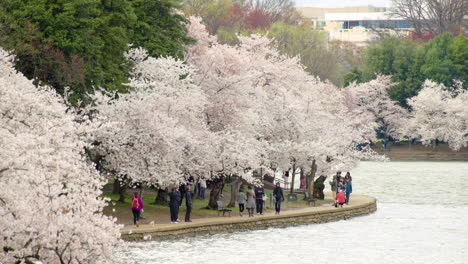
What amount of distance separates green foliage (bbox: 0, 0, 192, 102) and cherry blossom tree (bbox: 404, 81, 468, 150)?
257ft

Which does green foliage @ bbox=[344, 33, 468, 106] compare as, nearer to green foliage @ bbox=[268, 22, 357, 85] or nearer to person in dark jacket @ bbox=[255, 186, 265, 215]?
green foliage @ bbox=[268, 22, 357, 85]

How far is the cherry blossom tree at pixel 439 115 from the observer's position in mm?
123062

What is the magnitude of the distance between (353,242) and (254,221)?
503cm

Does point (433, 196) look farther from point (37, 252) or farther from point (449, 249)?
point (37, 252)

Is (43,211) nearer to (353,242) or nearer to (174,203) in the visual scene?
(174,203)

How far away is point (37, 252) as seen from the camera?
25.3 meters

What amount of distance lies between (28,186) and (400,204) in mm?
43806

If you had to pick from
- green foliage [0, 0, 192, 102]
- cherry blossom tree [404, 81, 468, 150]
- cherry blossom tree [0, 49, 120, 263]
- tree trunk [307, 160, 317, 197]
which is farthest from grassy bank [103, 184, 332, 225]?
cherry blossom tree [404, 81, 468, 150]

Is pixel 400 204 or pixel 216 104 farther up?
pixel 216 104

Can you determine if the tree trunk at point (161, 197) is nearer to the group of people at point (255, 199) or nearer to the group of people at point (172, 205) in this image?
the group of people at point (255, 199)

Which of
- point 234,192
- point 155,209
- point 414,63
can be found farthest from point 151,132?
Answer: point 414,63

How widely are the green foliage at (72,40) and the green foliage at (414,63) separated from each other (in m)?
81.2

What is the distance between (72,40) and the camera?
43750mm

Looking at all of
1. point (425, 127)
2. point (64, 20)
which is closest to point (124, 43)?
point (64, 20)
